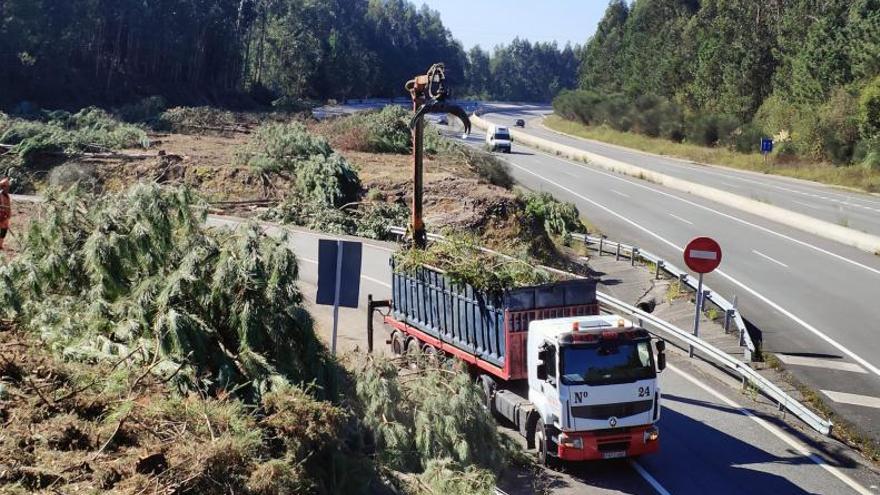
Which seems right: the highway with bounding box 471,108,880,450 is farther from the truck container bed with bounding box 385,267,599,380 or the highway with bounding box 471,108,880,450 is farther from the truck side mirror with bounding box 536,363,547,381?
the truck side mirror with bounding box 536,363,547,381

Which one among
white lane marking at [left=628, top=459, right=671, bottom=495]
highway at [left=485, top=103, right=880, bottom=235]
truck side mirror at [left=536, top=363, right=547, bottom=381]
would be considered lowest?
white lane marking at [left=628, top=459, right=671, bottom=495]

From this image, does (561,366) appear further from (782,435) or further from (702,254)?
(702,254)

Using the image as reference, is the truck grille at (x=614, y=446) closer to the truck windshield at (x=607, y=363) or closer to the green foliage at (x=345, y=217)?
the truck windshield at (x=607, y=363)

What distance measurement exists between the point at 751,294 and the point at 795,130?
137 ft

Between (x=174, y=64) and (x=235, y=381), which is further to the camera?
(x=174, y=64)

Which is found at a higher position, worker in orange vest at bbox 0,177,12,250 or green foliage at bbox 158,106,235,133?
green foliage at bbox 158,106,235,133

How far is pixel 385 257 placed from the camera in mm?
26844

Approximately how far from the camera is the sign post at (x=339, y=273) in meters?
13.3

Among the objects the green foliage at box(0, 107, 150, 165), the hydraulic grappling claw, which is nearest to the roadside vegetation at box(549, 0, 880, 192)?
the hydraulic grappling claw

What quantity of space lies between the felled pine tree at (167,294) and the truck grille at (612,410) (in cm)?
404

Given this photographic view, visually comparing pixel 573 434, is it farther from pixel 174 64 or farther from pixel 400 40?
pixel 400 40

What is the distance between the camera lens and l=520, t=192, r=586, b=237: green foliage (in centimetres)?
3256

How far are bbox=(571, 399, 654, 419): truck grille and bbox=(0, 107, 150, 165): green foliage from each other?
31.1 metres

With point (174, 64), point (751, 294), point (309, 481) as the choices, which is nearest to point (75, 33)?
point (174, 64)
